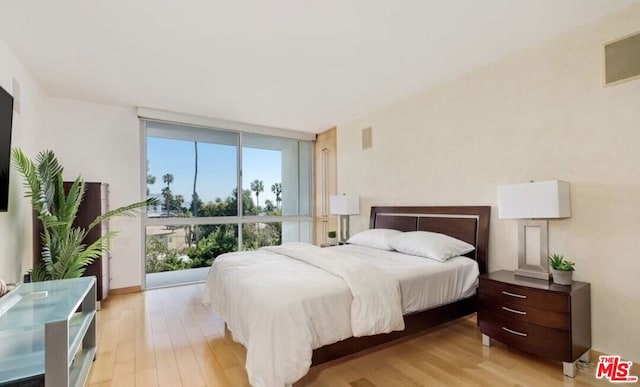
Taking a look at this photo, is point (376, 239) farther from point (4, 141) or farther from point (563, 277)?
point (4, 141)

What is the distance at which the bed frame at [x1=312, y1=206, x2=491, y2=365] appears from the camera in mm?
2092

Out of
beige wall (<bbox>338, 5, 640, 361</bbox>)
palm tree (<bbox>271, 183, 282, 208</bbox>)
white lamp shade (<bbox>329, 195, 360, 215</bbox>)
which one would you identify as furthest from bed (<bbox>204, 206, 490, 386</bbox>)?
palm tree (<bbox>271, 183, 282, 208</bbox>)

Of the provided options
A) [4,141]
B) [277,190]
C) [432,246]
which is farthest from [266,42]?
[277,190]

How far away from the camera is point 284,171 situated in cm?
568

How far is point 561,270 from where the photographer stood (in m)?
2.25

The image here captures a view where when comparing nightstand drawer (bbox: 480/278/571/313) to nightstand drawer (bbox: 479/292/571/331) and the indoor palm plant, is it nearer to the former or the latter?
nightstand drawer (bbox: 479/292/571/331)

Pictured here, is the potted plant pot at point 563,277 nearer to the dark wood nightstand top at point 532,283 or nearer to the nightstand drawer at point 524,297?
the dark wood nightstand top at point 532,283

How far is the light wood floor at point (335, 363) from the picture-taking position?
6.72ft

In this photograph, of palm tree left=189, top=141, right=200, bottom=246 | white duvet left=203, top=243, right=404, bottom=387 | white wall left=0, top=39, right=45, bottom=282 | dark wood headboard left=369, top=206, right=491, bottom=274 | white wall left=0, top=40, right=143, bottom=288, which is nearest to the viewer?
white duvet left=203, top=243, right=404, bottom=387

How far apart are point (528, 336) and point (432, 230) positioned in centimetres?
144

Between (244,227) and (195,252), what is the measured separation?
0.85 m

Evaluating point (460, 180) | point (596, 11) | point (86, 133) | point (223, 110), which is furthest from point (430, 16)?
point (86, 133)

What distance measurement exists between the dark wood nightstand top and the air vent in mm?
1524

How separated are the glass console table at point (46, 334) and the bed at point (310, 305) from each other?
2.99ft
